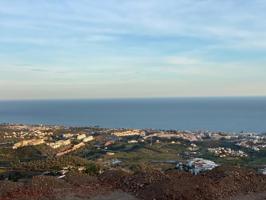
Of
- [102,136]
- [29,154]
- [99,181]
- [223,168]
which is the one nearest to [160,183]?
[99,181]

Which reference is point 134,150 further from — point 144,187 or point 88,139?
point 144,187

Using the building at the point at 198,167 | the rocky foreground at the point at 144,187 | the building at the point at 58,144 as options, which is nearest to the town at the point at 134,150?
the building at the point at 58,144

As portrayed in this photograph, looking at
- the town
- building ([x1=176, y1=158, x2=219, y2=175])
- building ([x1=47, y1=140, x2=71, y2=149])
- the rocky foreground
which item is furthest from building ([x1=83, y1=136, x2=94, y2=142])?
the rocky foreground

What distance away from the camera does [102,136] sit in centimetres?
9812

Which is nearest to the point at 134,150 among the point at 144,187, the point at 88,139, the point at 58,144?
the point at 58,144

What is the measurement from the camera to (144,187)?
18.2m

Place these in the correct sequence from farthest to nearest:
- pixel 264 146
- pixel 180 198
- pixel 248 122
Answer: pixel 248 122 → pixel 264 146 → pixel 180 198

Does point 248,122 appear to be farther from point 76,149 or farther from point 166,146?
A: point 76,149

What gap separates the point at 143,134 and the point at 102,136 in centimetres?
890

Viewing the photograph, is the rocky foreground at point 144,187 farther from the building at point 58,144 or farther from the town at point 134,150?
the building at point 58,144

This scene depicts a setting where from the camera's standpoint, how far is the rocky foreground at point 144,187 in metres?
16.8

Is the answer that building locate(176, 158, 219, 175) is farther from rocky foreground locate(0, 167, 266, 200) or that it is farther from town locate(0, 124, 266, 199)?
town locate(0, 124, 266, 199)

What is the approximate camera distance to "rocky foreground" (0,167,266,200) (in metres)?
16.8

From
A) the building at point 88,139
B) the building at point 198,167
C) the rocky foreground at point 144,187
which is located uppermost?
the rocky foreground at point 144,187
